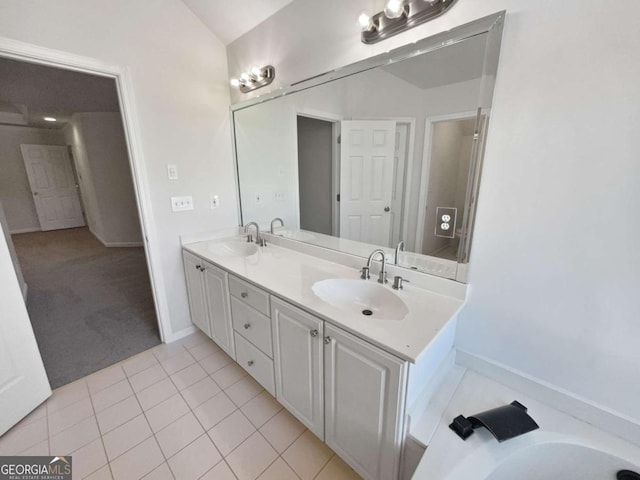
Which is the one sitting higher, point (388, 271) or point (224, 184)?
point (224, 184)

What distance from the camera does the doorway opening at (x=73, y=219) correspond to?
7.62ft

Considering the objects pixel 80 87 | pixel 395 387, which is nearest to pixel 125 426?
pixel 395 387

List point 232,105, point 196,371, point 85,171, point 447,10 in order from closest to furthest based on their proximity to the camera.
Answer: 1. point 447,10
2. point 196,371
3. point 232,105
4. point 85,171

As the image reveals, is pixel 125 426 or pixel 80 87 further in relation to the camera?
pixel 80 87

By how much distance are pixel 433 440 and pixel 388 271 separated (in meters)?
0.75

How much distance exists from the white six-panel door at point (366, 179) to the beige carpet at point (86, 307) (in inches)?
77.6

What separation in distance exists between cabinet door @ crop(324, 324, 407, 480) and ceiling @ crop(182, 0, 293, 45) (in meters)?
2.02

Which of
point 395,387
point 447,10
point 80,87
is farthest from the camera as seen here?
point 80,87

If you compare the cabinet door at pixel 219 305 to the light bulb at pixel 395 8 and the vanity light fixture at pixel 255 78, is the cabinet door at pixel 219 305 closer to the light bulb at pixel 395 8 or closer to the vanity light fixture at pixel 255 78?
the vanity light fixture at pixel 255 78

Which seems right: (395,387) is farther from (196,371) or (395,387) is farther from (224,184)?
(224,184)

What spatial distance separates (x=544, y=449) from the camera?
3.18 feet

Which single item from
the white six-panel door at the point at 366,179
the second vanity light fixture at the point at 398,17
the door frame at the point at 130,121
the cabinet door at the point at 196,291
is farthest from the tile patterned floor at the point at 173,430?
the second vanity light fixture at the point at 398,17

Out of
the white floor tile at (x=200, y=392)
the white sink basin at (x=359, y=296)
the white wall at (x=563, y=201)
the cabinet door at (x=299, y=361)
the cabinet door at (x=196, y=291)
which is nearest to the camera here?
the white wall at (x=563, y=201)

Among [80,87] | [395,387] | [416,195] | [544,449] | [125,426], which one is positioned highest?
[80,87]
